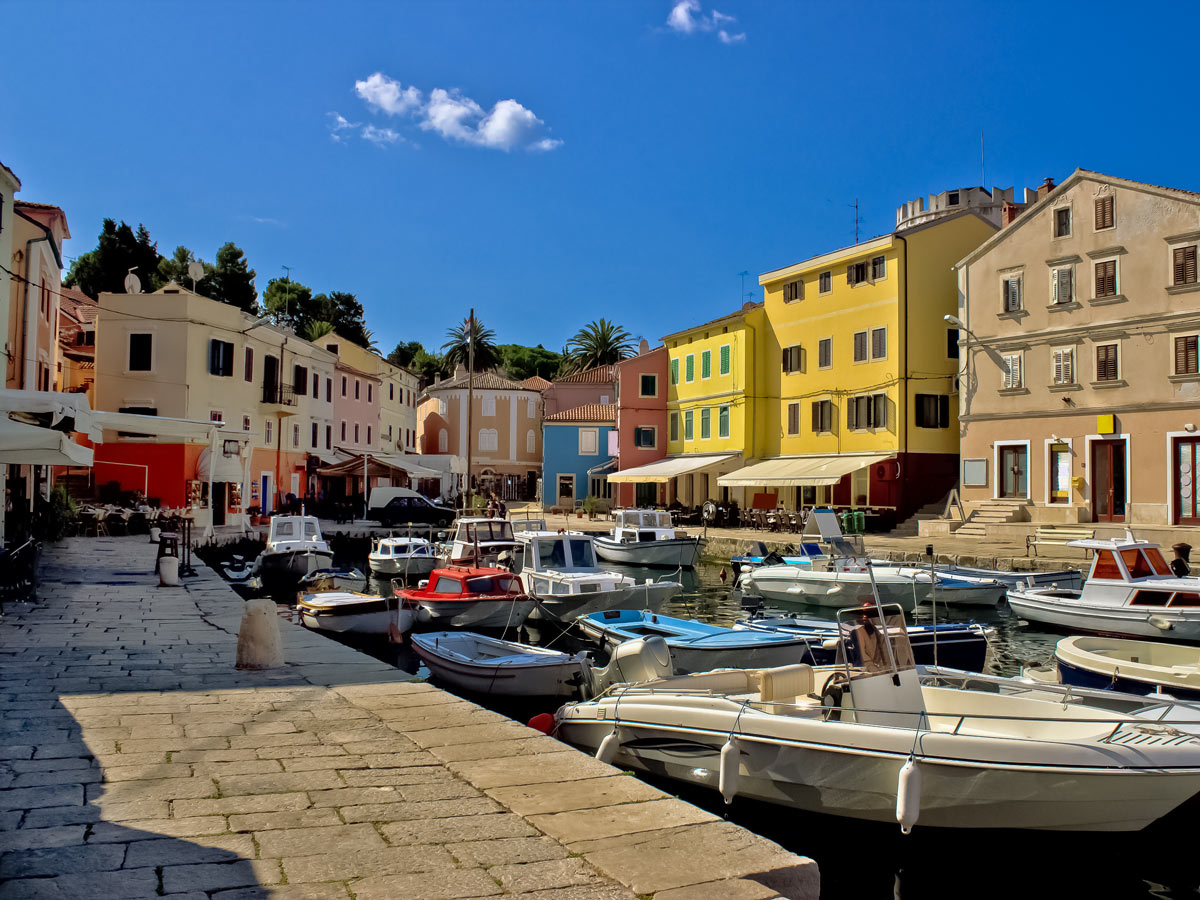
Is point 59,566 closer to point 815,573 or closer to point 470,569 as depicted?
point 470,569

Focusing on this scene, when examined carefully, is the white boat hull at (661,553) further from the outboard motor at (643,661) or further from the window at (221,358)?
the outboard motor at (643,661)

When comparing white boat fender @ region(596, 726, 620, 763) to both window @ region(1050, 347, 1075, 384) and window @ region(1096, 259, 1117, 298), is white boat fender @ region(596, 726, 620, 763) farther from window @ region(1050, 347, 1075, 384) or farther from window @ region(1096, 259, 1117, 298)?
window @ region(1096, 259, 1117, 298)

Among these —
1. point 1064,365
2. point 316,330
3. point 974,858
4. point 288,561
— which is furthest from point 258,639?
point 316,330

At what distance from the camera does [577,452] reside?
63.3 m

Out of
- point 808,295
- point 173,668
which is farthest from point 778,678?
point 808,295

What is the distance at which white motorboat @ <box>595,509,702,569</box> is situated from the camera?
33.2 metres

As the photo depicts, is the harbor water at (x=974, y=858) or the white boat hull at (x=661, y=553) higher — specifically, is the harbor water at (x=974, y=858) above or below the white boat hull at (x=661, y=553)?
below

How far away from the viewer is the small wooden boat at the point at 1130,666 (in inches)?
448

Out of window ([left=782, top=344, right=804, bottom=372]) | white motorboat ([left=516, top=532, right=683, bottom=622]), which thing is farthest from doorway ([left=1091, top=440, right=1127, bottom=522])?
white motorboat ([left=516, top=532, right=683, bottom=622])

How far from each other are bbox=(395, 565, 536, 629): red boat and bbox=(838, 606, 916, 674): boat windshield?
11098 mm

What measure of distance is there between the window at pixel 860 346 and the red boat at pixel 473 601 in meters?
24.0

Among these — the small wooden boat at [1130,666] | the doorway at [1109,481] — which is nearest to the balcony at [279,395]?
the doorway at [1109,481]

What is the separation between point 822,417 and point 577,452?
24.1 metres

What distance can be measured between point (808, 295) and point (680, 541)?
15.7 m
